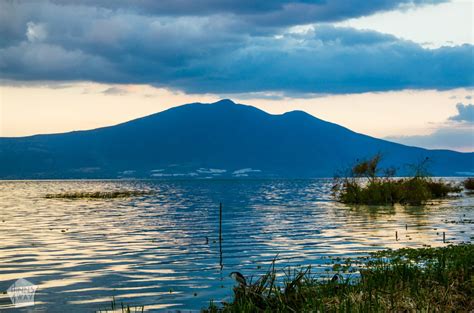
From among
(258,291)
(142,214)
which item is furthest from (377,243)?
(142,214)

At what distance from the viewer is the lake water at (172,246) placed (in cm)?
2119

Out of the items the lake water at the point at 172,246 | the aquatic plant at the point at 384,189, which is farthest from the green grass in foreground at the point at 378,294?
the aquatic plant at the point at 384,189

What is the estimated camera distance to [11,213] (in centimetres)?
6091

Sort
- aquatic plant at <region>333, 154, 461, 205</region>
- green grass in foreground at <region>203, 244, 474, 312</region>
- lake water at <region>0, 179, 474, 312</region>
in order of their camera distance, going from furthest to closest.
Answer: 1. aquatic plant at <region>333, 154, 461, 205</region>
2. lake water at <region>0, 179, 474, 312</region>
3. green grass in foreground at <region>203, 244, 474, 312</region>

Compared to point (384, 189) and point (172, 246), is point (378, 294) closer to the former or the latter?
point (172, 246)

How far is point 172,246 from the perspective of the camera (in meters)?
33.8

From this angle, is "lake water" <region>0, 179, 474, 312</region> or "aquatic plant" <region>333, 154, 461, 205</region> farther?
"aquatic plant" <region>333, 154, 461, 205</region>

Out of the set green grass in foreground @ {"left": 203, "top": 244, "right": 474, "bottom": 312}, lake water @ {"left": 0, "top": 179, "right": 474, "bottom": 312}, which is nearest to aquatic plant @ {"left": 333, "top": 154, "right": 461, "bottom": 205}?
lake water @ {"left": 0, "top": 179, "right": 474, "bottom": 312}

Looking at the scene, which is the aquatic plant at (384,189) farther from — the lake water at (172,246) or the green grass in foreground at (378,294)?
the green grass in foreground at (378,294)

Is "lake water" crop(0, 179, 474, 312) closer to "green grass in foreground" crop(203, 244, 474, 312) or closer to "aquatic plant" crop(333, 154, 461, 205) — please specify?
"green grass in foreground" crop(203, 244, 474, 312)

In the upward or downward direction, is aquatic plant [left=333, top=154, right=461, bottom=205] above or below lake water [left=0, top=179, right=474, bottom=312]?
above

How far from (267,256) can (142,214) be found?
31957 millimetres

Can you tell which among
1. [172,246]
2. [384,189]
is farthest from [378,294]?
[384,189]

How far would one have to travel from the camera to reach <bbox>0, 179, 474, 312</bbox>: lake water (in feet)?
69.5
